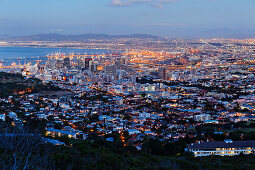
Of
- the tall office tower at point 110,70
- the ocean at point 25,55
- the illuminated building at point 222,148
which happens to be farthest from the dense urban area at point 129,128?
the ocean at point 25,55

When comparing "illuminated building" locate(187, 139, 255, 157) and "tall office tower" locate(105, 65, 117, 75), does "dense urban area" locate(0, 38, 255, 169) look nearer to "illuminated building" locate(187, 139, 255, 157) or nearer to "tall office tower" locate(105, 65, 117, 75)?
"illuminated building" locate(187, 139, 255, 157)

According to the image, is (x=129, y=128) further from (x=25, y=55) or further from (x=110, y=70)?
(x=25, y=55)

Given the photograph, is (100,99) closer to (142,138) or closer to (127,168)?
(142,138)

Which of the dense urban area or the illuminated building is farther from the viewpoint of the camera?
the illuminated building

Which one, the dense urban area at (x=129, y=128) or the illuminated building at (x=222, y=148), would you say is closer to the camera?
the dense urban area at (x=129, y=128)

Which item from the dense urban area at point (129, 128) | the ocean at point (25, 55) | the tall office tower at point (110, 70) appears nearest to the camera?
the dense urban area at point (129, 128)

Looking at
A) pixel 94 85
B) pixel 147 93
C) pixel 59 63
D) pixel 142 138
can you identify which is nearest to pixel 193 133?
pixel 142 138

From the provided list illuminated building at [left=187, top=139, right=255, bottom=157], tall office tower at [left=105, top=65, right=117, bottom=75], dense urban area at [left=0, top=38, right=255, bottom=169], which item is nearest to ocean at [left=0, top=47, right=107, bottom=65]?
tall office tower at [left=105, top=65, right=117, bottom=75]

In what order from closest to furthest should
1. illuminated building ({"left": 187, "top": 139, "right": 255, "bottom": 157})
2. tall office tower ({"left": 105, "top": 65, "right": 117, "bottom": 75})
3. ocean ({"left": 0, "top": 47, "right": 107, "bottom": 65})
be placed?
illuminated building ({"left": 187, "top": 139, "right": 255, "bottom": 157}) → tall office tower ({"left": 105, "top": 65, "right": 117, "bottom": 75}) → ocean ({"left": 0, "top": 47, "right": 107, "bottom": 65})

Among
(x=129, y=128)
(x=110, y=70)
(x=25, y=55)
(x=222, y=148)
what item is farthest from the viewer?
(x=25, y=55)

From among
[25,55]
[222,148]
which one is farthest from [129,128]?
[25,55]

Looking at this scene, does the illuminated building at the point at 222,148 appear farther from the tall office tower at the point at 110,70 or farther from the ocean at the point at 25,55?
the ocean at the point at 25,55
